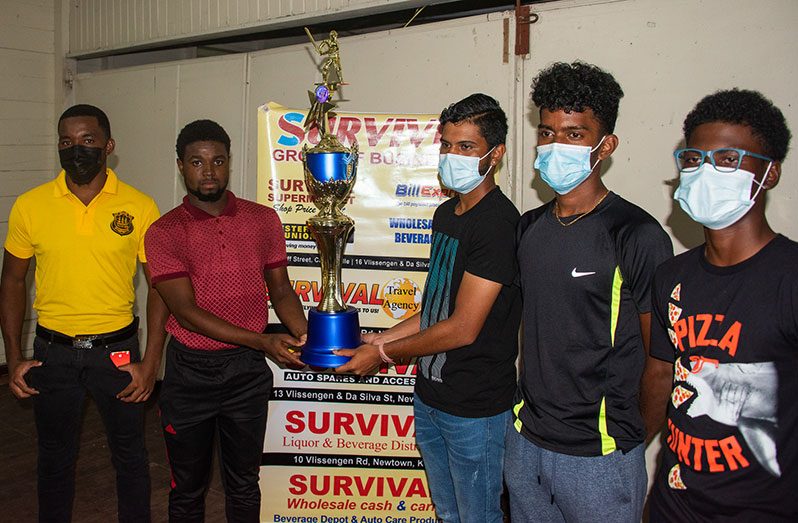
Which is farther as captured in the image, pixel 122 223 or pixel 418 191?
pixel 418 191

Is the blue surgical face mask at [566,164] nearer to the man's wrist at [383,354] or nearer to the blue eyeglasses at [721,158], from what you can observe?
the blue eyeglasses at [721,158]

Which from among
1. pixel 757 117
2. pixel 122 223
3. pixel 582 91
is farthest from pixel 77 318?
pixel 757 117

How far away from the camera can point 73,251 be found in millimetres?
2568

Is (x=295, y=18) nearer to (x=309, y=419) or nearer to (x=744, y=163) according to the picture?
(x=309, y=419)

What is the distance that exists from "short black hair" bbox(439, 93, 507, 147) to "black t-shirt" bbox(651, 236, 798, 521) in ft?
2.61

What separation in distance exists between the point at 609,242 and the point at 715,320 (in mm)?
337

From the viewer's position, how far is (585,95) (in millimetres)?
1742

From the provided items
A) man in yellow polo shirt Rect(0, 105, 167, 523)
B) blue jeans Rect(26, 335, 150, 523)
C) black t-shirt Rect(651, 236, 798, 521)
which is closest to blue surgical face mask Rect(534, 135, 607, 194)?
black t-shirt Rect(651, 236, 798, 521)

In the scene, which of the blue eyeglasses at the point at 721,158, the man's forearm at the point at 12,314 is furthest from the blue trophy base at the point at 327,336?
the blue eyeglasses at the point at 721,158

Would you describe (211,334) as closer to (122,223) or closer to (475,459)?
(122,223)

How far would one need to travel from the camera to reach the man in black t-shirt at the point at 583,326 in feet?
5.51

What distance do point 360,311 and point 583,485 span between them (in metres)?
1.49

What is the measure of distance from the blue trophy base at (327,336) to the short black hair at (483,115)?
0.79 metres

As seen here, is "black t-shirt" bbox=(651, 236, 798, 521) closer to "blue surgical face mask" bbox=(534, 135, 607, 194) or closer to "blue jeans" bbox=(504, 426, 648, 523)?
"blue jeans" bbox=(504, 426, 648, 523)
